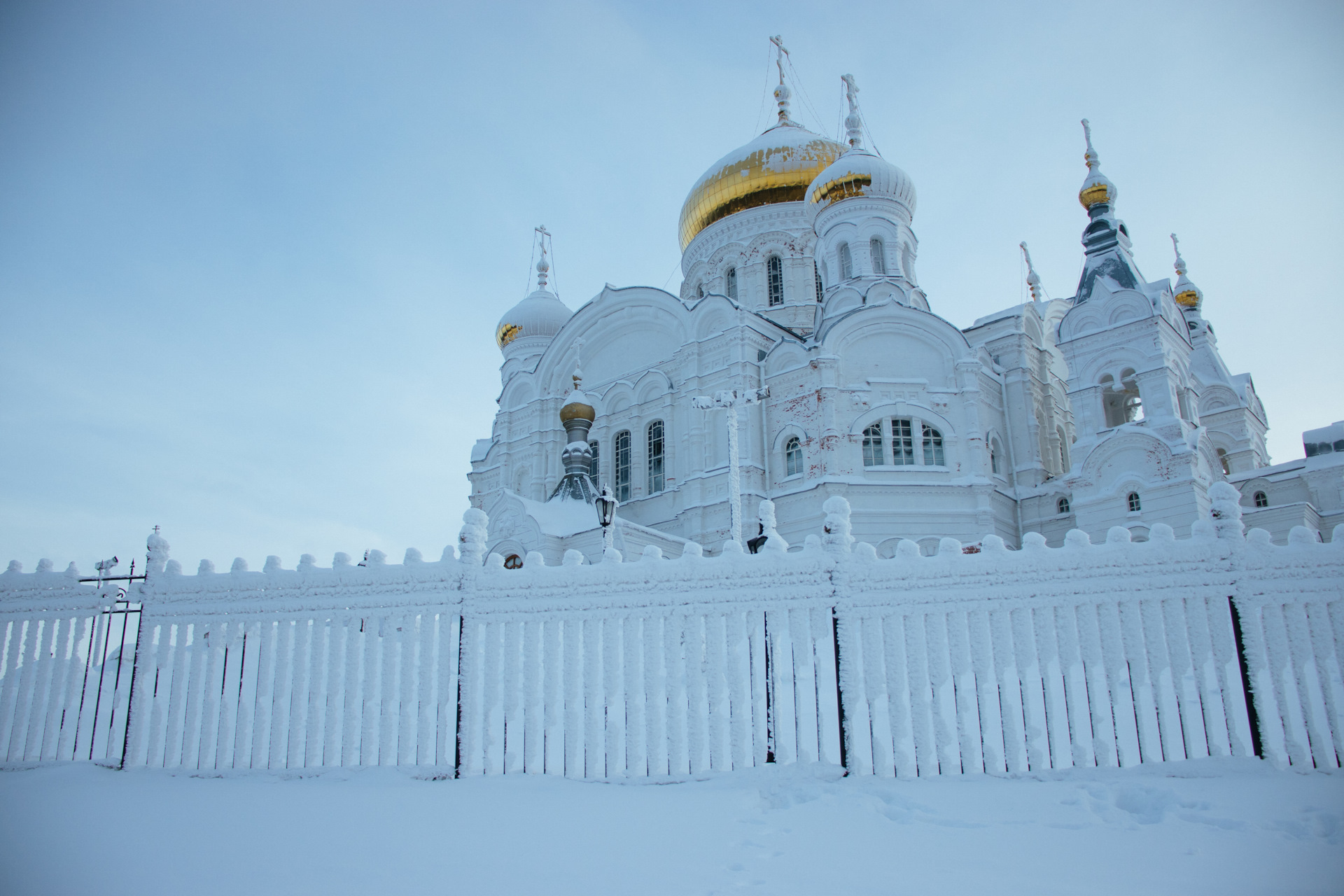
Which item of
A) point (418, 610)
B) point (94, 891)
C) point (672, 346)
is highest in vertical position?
point (672, 346)

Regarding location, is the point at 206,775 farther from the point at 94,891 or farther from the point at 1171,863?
the point at 1171,863

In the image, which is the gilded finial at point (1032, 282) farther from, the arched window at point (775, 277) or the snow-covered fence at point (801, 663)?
the snow-covered fence at point (801, 663)

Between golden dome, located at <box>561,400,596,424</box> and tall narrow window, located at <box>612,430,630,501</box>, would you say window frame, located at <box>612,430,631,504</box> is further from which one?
golden dome, located at <box>561,400,596,424</box>

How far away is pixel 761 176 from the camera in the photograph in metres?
23.5

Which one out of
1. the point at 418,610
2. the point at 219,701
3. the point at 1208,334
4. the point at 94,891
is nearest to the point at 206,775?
the point at 219,701

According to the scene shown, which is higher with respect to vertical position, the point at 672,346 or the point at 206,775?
the point at 672,346

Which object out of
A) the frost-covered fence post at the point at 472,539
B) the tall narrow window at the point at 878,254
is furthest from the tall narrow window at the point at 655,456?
the frost-covered fence post at the point at 472,539

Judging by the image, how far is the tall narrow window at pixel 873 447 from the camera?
663 inches

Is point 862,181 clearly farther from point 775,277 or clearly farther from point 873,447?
point 873,447

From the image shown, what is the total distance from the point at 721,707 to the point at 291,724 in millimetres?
2735

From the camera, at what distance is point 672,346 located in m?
19.6

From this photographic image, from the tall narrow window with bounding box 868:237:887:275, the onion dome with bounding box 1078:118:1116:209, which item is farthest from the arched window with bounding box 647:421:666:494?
the onion dome with bounding box 1078:118:1116:209

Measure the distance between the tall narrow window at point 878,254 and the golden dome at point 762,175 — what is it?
3.55 metres

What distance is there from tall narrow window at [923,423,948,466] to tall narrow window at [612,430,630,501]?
6.41 metres
